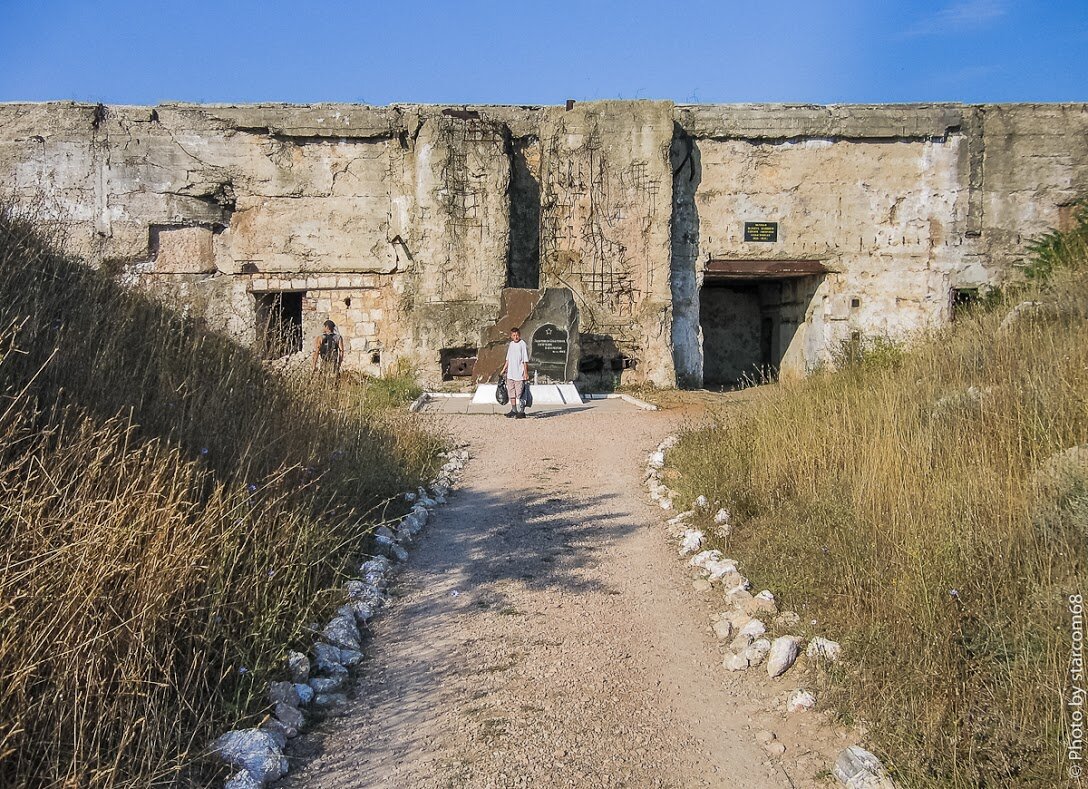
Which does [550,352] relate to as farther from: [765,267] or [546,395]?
[765,267]

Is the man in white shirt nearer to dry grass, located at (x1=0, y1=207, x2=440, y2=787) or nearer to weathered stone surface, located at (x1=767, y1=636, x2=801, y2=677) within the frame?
dry grass, located at (x1=0, y1=207, x2=440, y2=787)

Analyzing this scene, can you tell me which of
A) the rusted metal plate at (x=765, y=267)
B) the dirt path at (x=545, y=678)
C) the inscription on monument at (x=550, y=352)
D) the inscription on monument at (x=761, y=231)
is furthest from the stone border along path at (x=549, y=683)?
the inscription on monument at (x=761, y=231)

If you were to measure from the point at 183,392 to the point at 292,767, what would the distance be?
9.17ft

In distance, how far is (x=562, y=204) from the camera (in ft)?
49.5

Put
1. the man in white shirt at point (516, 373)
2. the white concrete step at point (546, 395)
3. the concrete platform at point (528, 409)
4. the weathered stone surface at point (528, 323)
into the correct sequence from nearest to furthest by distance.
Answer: the man in white shirt at point (516, 373) < the concrete platform at point (528, 409) < the white concrete step at point (546, 395) < the weathered stone surface at point (528, 323)

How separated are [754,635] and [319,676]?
2134 millimetres

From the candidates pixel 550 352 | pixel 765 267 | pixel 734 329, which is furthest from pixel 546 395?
pixel 734 329

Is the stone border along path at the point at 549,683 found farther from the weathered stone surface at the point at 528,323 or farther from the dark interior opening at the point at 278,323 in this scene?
the weathered stone surface at the point at 528,323

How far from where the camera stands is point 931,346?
8.67 m

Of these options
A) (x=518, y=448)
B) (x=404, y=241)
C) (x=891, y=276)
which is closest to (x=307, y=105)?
(x=404, y=241)

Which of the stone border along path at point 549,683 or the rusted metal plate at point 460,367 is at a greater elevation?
the rusted metal plate at point 460,367

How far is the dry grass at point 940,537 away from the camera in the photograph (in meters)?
3.13

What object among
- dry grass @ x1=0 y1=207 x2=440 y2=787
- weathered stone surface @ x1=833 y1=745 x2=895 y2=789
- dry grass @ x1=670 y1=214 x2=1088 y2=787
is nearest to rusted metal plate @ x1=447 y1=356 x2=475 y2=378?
→ dry grass @ x1=670 y1=214 x2=1088 y2=787

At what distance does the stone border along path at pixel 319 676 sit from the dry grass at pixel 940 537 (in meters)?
Answer: 2.22
